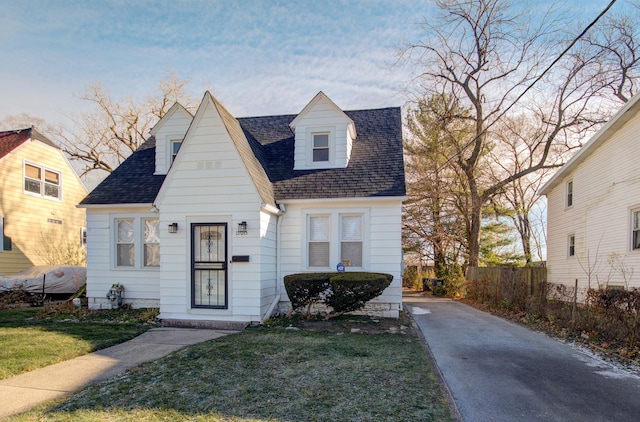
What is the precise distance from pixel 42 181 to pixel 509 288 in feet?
63.4

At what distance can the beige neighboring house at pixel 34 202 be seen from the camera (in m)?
14.4

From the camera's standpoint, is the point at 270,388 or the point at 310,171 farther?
the point at 310,171

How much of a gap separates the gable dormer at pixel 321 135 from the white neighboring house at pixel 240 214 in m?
0.03

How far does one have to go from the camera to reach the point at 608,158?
1217 cm

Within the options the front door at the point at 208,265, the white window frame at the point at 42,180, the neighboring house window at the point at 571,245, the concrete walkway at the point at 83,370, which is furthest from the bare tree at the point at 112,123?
the neighboring house window at the point at 571,245

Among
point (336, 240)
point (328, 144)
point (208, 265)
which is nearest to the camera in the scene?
point (208, 265)

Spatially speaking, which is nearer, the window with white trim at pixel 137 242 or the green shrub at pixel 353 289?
the green shrub at pixel 353 289

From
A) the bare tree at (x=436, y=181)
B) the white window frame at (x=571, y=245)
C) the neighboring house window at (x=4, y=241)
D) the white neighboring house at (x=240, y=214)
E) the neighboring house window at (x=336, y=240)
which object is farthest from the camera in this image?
the bare tree at (x=436, y=181)

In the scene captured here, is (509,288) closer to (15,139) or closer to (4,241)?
(4,241)

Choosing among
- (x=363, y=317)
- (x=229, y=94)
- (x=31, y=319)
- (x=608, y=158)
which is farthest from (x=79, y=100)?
(x=608, y=158)

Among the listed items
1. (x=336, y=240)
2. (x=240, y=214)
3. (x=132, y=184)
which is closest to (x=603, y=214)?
(x=336, y=240)

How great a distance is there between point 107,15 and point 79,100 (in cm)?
1748

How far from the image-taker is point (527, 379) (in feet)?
17.4

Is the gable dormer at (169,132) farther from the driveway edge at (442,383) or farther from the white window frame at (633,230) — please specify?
the white window frame at (633,230)
